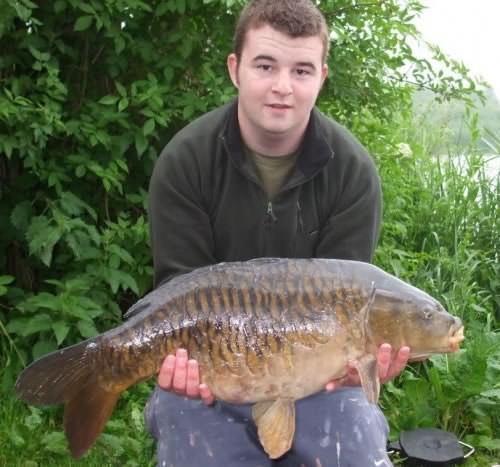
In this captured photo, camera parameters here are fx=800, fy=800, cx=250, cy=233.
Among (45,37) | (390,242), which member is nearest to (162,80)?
(45,37)

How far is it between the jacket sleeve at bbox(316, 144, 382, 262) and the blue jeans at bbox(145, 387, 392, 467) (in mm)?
344

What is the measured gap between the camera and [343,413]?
166cm

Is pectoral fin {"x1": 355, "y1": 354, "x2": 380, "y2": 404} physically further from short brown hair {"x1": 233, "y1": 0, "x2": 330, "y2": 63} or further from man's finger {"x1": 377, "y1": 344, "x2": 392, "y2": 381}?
short brown hair {"x1": 233, "y1": 0, "x2": 330, "y2": 63}

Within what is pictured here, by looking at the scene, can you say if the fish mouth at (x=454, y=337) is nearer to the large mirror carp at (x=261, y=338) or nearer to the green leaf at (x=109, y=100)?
the large mirror carp at (x=261, y=338)

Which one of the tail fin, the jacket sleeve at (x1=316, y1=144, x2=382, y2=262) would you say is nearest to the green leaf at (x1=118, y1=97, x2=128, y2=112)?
the jacket sleeve at (x1=316, y1=144, x2=382, y2=262)

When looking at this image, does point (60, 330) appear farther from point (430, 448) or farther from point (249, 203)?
point (430, 448)

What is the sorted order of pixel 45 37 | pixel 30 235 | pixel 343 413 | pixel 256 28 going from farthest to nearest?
pixel 45 37
pixel 30 235
pixel 256 28
pixel 343 413

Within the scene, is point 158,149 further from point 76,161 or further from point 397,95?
point 397,95

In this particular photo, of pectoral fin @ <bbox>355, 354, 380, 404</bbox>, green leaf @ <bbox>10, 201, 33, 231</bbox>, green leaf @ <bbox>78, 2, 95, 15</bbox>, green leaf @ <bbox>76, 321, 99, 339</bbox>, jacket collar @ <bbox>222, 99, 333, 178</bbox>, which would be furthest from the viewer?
green leaf @ <bbox>10, 201, 33, 231</bbox>

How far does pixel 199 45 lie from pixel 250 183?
876mm

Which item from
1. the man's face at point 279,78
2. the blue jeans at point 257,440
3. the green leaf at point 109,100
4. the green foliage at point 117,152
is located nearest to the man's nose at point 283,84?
the man's face at point 279,78

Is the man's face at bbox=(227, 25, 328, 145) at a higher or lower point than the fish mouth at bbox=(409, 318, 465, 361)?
higher

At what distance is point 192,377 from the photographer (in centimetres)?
153

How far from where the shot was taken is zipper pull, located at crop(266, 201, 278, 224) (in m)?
1.86
